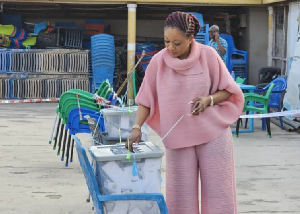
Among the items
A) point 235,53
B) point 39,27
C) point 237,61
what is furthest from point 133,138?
point 39,27

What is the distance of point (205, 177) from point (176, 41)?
35.3 inches

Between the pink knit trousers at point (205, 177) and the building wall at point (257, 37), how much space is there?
11.9 meters

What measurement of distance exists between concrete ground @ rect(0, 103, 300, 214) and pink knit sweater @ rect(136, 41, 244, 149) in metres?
2.05

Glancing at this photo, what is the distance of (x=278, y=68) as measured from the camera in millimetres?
13016

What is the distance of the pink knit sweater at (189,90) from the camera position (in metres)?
3.78

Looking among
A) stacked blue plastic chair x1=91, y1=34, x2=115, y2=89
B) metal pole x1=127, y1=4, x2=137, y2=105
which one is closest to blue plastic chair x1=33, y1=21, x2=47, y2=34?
stacked blue plastic chair x1=91, y1=34, x2=115, y2=89

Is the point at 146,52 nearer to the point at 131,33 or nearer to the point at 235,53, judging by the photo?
the point at 131,33

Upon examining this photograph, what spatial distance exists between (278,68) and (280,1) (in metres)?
1.45

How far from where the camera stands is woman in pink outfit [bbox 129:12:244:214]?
12.4 feet

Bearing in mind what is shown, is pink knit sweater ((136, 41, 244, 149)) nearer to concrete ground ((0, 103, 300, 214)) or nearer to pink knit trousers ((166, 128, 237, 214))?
pink knit trousers ((166, 128, 237, 214))

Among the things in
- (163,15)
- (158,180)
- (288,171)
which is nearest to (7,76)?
(163,15)

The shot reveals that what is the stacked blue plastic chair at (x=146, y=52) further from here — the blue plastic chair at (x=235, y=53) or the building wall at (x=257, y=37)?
the building wall at (x=257, y=37)

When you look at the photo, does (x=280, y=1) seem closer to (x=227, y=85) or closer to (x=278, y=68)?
(x=278, y=68)

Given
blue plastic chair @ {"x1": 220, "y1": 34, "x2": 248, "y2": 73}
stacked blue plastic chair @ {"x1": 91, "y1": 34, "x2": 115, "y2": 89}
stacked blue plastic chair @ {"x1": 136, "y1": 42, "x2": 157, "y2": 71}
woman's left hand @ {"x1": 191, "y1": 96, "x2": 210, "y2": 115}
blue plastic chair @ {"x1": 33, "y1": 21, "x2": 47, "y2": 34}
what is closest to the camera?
woman's left hand @ {"x1": 191, "y1": 96, "x2": 210, "y2": 115}
